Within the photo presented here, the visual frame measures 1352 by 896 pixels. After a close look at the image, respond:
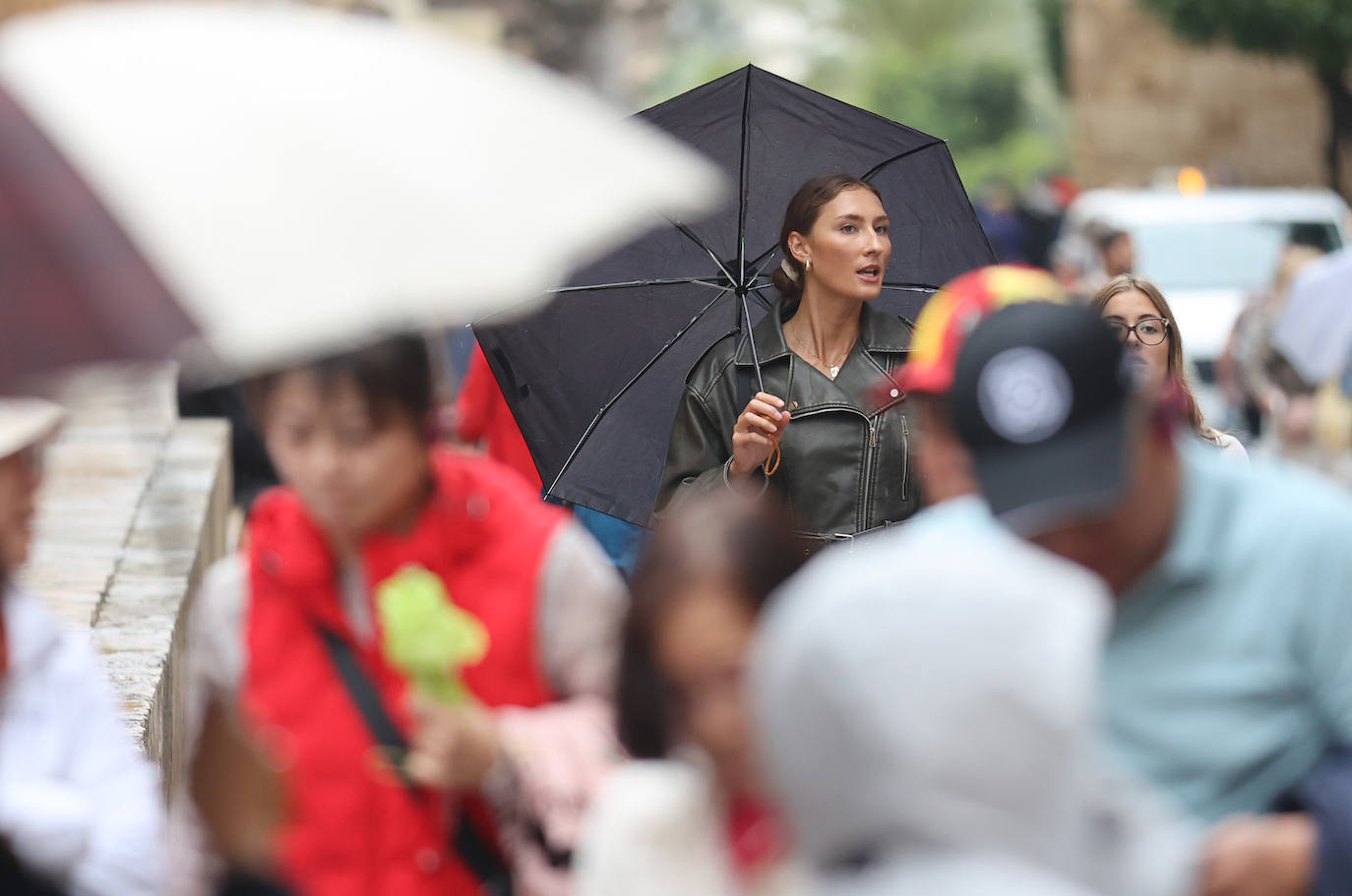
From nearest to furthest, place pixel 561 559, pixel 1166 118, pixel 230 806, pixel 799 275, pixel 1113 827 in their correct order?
pixel 1113 827
pixel 230 806
pixel 561 559
pixel 799 275
pixel 1166 118

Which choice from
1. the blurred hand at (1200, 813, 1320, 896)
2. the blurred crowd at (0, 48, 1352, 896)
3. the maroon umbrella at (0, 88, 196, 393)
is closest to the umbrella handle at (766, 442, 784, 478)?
the blurred crowd at (0, 48, 1352, 896)

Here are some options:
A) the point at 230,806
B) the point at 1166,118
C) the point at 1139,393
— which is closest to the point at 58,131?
the point at 230,806

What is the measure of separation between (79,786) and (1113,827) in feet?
4.56

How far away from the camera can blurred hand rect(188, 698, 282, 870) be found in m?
2.35

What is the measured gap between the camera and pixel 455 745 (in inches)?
91.8

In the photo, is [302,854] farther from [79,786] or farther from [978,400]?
[978,400]

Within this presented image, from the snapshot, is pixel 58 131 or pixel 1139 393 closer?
pixel 58 131

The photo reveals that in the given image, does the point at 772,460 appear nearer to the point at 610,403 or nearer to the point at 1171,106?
the point at 610,403

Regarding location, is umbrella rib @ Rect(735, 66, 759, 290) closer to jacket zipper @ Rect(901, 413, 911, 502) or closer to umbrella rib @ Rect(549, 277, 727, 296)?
umbrella rib @ Rect(549, 277, 727, 296)

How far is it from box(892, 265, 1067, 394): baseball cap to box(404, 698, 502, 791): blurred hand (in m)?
0.71

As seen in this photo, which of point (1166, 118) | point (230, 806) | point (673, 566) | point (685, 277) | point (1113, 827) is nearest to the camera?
point (1113, 827)

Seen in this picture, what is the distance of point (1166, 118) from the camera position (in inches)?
1419

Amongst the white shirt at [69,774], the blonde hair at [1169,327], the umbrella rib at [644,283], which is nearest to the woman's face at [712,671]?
the white shirt at [69,774]

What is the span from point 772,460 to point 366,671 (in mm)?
2357
